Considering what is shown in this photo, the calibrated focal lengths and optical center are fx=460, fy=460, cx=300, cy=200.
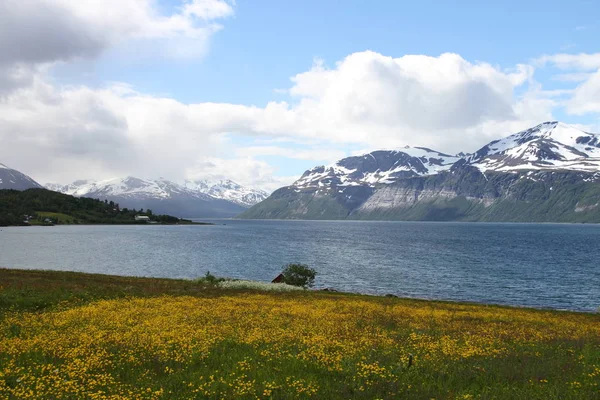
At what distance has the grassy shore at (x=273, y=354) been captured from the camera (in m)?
16.7

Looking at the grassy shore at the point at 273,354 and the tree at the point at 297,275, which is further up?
the grassy shore at the point at 273,354

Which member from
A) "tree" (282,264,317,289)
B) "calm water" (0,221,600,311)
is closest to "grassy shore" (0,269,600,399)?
"tree" (282,264,317,289)

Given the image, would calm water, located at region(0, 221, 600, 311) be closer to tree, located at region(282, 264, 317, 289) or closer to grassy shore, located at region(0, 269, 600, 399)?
tree, located at region(282, 264, 317, 289)

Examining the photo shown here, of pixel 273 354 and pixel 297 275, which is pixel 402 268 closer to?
pixel 297 275

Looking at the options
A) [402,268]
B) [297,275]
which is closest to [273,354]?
[297,275]

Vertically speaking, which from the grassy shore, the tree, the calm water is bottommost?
the calm water

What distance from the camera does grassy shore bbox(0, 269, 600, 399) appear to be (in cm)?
1672

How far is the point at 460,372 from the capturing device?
64.3 feet

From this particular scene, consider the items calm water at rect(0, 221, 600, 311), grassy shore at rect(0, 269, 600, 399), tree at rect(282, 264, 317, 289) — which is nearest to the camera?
grassy shore at rect(0, 269, 600, 399)

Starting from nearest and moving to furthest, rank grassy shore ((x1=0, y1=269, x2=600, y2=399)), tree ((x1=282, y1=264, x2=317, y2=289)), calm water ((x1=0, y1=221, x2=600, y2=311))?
grassy shore ((x1=0, y1=269, x2=600, y2=399)) → tree ((x1=282, y1=264, x2=317, y2=289)) → calm water ((x1=0, y1=221, x2=600, y2=311))

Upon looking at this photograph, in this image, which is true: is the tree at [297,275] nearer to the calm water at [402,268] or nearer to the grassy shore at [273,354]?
the calm water at [402,268]

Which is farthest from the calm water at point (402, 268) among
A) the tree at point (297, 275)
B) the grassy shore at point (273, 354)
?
the grassy shore at point (273, 354)

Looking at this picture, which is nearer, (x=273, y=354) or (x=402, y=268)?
(x=273, y=354)

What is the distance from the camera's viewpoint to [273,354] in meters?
21.2
